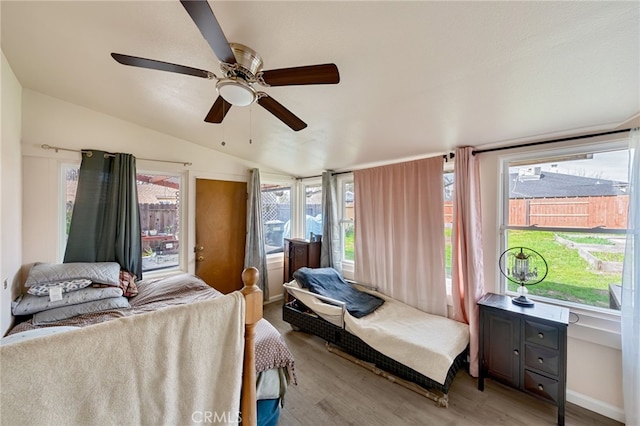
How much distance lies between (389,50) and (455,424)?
8.21 feet

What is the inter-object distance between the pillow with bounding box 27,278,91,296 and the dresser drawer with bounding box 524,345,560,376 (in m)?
3.67

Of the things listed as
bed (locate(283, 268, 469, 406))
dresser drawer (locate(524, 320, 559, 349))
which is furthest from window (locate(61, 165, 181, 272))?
dresser drawer (locate(524, 320, 559, 349))

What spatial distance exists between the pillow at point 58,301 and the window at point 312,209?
2.78m

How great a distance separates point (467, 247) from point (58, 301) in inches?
140

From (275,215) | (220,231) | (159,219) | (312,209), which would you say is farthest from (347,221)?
(159,219)

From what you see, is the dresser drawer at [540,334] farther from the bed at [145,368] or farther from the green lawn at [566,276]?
the bed at [145,368]

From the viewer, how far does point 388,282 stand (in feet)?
10.2

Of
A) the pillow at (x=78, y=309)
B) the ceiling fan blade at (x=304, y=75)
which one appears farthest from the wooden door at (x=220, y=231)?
the ceiling fan blade at (x=304, y=75)

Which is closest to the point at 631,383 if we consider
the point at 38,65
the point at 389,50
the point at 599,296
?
the point at 599,296

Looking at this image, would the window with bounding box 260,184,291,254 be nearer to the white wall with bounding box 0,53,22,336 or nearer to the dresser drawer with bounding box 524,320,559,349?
the white wall with bounding box 0,53,22,336

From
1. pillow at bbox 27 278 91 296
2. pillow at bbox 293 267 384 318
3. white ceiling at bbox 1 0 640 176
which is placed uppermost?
white ceiling at bbox 1 0 640 176

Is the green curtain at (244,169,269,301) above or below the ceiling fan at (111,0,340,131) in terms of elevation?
below

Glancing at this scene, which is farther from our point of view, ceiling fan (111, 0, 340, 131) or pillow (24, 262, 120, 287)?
pillow (24, 262, 120, 287)

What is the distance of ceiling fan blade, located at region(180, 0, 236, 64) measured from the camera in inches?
33.5
